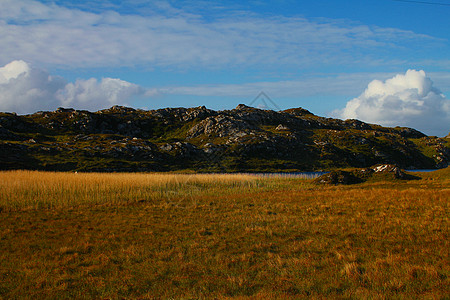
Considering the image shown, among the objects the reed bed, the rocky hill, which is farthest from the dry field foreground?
the rocky hill

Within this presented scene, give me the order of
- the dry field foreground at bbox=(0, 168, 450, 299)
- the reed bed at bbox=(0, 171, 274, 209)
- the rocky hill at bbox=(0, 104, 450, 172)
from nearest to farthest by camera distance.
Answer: the dry field foreground at bbox=(0, 168, 450, 299)
the reed bed at bbox=(0, 171, 274, 209)
the rocky hill at bbox=(0, 104, 450, 172)

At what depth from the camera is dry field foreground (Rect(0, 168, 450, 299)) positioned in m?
8.66

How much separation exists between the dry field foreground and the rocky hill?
80.2 metres

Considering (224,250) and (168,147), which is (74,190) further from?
(168,147)

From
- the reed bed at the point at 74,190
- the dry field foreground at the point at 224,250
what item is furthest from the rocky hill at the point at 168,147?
the dry field foreground at the point at 224,250

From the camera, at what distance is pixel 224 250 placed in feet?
41.2

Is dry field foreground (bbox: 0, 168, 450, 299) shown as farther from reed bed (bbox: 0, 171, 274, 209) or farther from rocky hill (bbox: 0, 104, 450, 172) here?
rocky hill (bbox: 0, 104, 450, 172)

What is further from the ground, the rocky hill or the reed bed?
the rocky hill

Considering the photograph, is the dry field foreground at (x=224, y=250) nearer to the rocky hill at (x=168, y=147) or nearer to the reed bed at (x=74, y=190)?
the reed bed at (x=74, y=190)

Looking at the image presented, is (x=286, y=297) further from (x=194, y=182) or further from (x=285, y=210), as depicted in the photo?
(x=194, y=182)

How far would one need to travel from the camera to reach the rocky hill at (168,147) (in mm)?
108019

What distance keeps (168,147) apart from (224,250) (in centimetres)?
13187

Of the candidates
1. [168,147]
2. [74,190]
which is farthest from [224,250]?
[168,147]

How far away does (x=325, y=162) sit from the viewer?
15638cm
